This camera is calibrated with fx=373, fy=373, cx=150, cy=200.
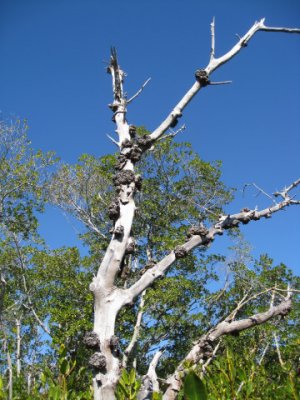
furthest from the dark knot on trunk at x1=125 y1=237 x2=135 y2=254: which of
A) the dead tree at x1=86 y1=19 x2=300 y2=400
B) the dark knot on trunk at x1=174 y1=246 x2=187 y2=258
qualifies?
the dark knot on trunk at x1=174 y1=246 x2=187 y2=258

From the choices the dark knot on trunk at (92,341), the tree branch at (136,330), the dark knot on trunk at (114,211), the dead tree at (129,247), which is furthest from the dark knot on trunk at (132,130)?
the tree branch at (136,330)

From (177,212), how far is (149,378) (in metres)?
15.1

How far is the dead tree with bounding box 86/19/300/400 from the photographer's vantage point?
3.14 metres

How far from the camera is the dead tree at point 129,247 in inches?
123

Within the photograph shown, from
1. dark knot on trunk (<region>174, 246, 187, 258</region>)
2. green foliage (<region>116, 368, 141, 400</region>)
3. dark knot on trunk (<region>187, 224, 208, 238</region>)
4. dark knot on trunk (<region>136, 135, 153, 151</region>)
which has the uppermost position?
dark knot on trunk (<region>136, 135, 153, 151</region>)

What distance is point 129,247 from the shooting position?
3.62 metres

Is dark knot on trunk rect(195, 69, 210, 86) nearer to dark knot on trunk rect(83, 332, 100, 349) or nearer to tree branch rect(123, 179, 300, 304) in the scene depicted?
tree branch rect(123, 179, 300, 304)

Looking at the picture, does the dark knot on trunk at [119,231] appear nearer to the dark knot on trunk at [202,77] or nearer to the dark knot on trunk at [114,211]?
the dark knot on trunk at [114,211]

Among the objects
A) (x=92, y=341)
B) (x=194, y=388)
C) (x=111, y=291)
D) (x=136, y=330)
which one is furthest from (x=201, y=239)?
(x=136, y=330)

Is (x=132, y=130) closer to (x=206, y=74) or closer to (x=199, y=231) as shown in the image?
(x=206, y=74)

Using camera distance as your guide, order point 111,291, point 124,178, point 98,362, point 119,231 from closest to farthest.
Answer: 1. point 98,362
2. point 111,291
3. point 119,231
4. point 124,178

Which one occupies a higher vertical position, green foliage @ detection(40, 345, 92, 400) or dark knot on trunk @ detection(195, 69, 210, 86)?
dark knot on trunk @ detection(195, 69, 210, 86)

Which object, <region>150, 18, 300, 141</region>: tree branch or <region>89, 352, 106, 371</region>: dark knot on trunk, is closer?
<region>89, 352, 106, 371</region>: dark knot on trunk

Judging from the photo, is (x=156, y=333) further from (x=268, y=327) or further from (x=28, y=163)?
(x=28, y=163)
